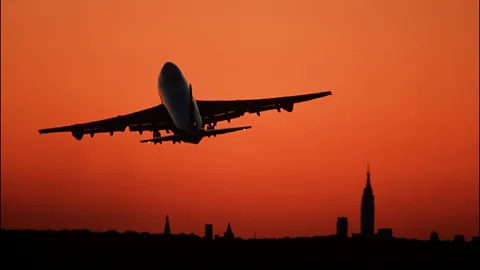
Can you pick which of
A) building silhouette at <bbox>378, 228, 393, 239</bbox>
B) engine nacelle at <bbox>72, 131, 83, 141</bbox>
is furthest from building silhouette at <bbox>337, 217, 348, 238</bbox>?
engine nacelle at <bbox>72, 131, 83, 141</bbox>

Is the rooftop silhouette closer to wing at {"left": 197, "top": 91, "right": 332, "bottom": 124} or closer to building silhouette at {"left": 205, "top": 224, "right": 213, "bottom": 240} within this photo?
building silhouette at {"left": 205, "top": 224, "right": 213, "bottom": 240}

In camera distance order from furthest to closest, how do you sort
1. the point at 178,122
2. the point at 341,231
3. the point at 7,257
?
the point at 341,231
the point at 178,122
the point at 7,257

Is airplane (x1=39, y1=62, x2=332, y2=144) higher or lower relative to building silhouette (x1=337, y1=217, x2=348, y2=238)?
higher

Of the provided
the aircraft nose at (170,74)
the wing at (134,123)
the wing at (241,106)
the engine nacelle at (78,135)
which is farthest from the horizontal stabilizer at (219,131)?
the engine nacelle at (78,135)

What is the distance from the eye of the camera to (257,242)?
147m

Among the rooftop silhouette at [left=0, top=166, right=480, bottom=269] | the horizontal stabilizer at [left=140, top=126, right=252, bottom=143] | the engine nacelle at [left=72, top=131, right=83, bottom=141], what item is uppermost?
the engine nacelle at [left=72, top=131, right=83, bottom=141]

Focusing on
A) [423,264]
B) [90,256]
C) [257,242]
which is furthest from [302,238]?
[90,256]

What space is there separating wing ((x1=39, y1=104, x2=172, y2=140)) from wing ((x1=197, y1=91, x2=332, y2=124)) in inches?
193

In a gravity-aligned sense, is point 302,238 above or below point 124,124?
below

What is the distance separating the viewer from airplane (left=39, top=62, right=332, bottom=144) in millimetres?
161500

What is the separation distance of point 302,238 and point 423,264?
58.2 ft

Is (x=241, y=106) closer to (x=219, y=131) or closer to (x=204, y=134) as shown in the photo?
(x=204, y=134)

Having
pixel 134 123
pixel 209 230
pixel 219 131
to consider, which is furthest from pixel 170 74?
pixel 219 131

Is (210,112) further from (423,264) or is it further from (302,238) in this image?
(423,264)
